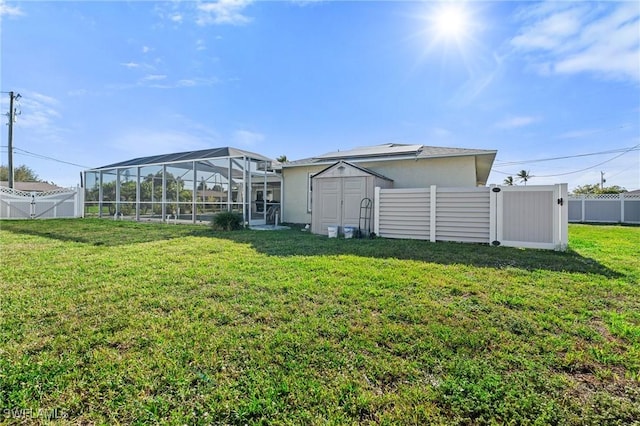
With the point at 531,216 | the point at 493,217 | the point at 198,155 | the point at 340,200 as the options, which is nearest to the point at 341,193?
the point at 340,200

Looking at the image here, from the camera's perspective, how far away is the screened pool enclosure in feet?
40.4

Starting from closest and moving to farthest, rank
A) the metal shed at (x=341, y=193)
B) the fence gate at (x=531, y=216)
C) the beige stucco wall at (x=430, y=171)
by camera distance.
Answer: the fence gate at (x=531, y=216) → the metal shed at (x=341, y=193) → the beige stucco wall at (x=430, y=171)

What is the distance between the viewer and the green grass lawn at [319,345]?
1.70 metres

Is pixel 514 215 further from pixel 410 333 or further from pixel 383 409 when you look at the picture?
pixel 383 409

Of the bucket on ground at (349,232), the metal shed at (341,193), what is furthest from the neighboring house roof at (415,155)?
the bucket on ground at (349,232)

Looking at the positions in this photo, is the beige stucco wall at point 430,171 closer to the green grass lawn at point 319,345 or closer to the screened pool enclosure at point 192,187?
the screened pool enclosure at point 192,187

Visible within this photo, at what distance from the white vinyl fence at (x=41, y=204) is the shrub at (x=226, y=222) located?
A: 11.7 m

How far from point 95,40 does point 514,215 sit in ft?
43.8

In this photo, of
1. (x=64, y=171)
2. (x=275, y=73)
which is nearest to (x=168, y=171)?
(x=275, y=73)

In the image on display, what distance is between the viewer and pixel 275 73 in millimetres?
12133

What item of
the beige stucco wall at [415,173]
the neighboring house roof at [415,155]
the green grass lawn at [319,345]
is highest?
the neighboring house roof at [415,155]

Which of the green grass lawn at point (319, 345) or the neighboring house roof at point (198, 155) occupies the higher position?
the neighboring house roof at point (198, 155)

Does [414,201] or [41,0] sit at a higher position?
[41,0]

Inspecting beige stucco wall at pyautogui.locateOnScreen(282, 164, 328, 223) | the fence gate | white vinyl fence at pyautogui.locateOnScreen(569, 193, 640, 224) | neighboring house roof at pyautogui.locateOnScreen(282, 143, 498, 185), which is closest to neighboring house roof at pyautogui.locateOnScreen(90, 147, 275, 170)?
beige stucco wall at pyautogui.locateOnScreen(282, 164, 328, 223)
